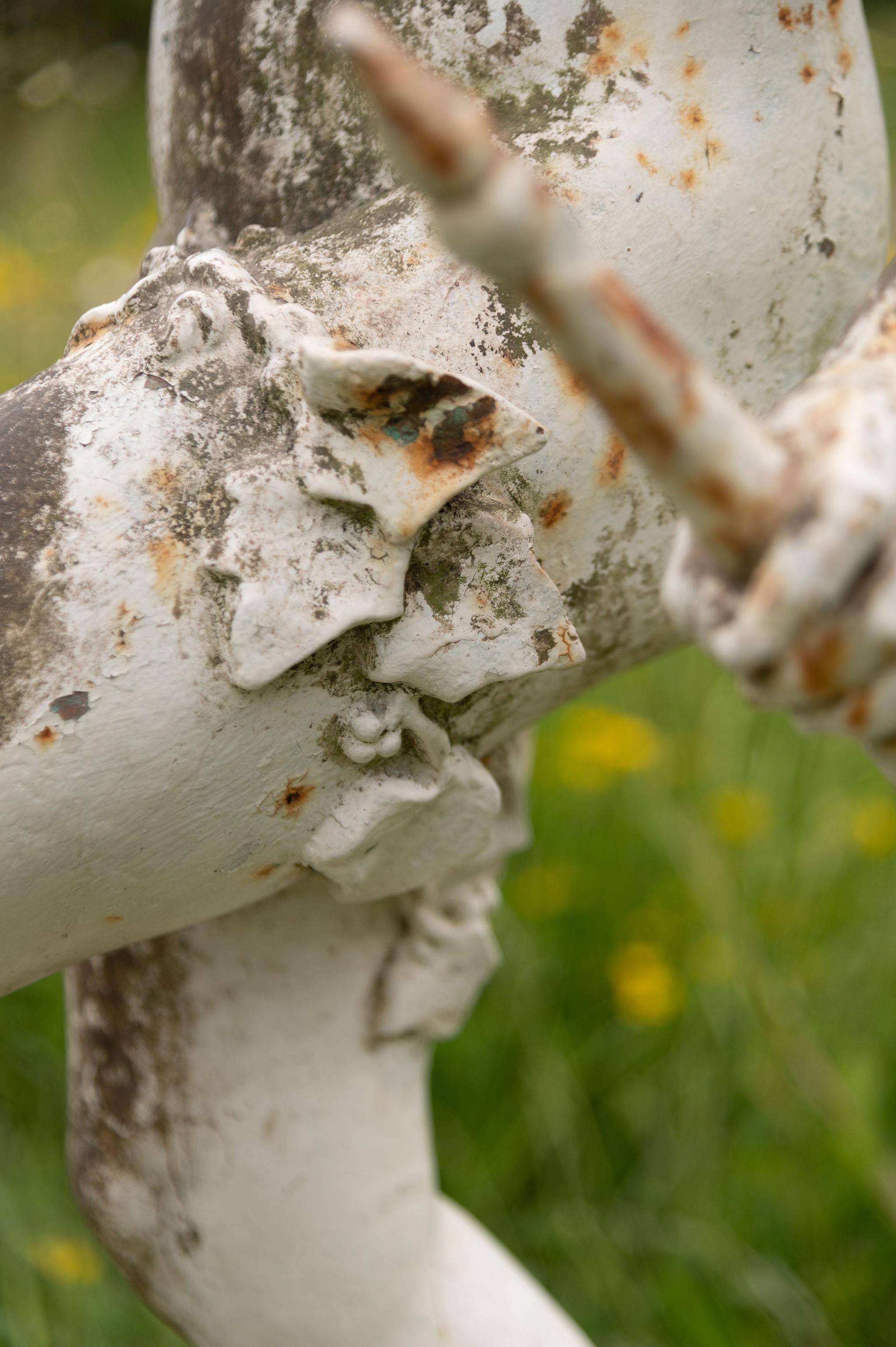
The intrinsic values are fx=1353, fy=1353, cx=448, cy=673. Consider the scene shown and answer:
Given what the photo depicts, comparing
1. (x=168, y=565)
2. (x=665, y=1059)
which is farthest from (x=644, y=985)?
(x=168, y=565)

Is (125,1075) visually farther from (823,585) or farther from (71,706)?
(823,585)

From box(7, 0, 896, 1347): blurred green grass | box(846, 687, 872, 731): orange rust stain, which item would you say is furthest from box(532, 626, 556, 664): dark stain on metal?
box(7, 0, 896, 1347): blurred green grass

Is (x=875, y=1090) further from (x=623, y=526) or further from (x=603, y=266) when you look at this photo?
(x=603, y=266)

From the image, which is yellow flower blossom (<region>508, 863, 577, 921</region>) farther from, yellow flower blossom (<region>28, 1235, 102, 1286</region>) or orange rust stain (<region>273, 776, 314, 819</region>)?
orange rust stain (<region>273, 776, 314, 819</region>)

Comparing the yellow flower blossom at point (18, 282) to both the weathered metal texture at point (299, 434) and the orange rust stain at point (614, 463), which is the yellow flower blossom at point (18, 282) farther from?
the orange rust stain at point (614, 463)

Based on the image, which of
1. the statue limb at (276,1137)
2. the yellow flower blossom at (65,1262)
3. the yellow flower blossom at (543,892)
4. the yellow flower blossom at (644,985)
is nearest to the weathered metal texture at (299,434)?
the statue limb at (276,1137)

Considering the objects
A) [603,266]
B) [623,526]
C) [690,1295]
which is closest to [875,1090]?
[690,1295]

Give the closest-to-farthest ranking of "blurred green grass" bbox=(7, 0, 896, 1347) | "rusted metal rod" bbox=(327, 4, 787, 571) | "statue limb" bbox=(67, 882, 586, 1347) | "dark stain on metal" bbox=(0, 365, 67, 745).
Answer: "rusted metal rod" bbox=(327, 4, 787, 571) → "dark stain on metal" bbox=(0, 365, 67, 745) → "statue limb" bbox=(67, 882, 586, 1347) → "blurred green grass" bbox=(7, 0, 896, 1347)
